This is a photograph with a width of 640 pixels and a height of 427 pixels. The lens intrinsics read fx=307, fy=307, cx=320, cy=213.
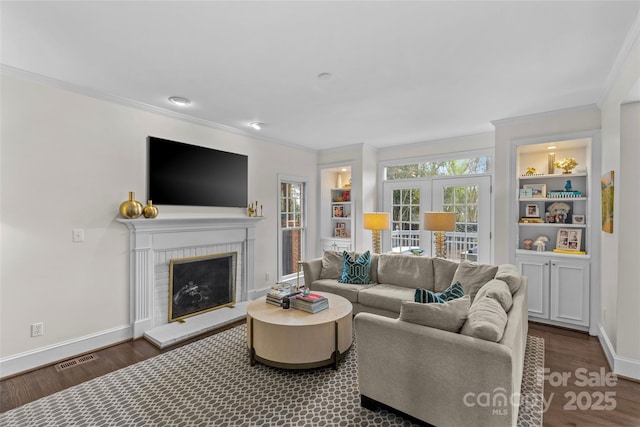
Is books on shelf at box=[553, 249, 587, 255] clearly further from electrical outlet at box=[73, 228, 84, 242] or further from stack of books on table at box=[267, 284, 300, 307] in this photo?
electrical outlet at box=[73, 228, 84, 242]

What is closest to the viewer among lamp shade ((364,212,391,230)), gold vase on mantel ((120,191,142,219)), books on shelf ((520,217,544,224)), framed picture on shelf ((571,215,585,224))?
gold vase on mantel ((120,191,142,219))

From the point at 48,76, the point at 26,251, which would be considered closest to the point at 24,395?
the point at 26,251

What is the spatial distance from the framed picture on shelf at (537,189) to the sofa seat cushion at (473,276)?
53.6 inches

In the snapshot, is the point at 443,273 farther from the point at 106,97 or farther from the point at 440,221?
the point at 106,97

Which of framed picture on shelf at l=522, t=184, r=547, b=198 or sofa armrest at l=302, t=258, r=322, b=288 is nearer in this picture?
framed picture on shelf at l=522, t=184, r=547, b=198

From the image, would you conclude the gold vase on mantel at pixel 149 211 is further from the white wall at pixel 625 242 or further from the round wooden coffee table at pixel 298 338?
the white wall at pixel 625 242

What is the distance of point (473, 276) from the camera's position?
3.32 m

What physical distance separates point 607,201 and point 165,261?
4.68 m

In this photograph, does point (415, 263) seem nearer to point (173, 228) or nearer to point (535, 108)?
point (535, 108)

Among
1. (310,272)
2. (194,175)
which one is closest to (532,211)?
(310,272)

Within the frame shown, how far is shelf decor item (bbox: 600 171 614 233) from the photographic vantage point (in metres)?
2.83

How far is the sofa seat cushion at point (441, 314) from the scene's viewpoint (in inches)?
74.0

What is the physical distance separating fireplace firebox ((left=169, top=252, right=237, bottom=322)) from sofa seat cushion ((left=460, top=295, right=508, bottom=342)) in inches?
126

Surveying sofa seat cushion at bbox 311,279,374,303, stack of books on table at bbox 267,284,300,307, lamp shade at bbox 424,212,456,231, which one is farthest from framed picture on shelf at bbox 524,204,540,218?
stack of books on table at bbox 267,284,300,307
